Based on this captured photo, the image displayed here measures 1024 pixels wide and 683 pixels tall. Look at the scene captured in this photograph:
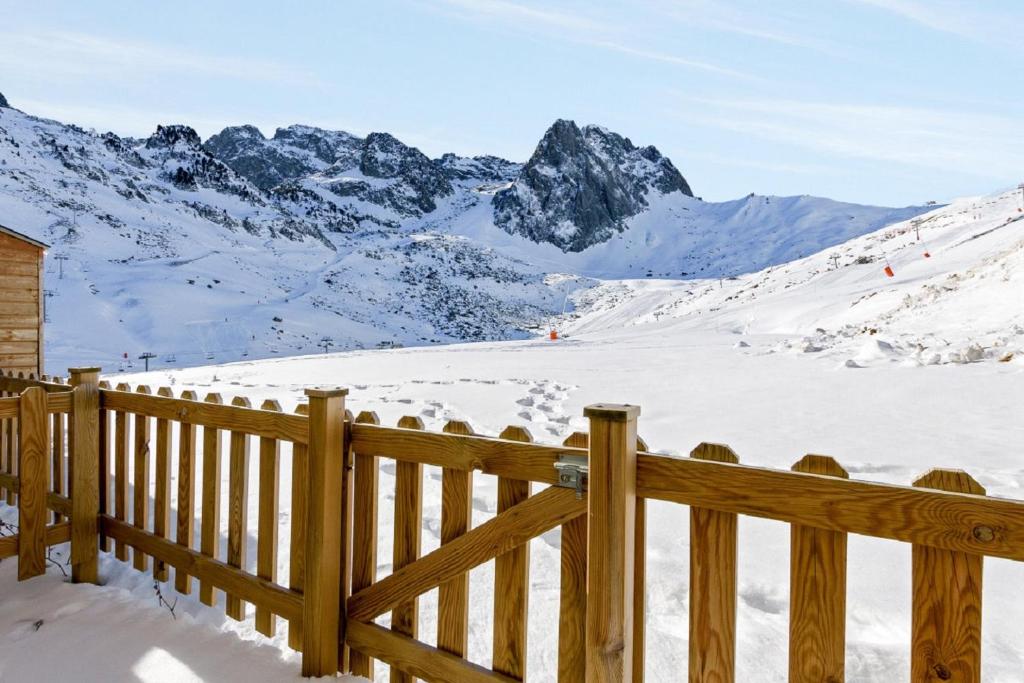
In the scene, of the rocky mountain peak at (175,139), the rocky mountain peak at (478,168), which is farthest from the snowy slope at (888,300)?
the rocky mountain peak at (478,168)

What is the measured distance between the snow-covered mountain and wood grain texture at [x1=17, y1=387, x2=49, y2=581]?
25933 millimetres

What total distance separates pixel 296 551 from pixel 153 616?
1002 millimetres

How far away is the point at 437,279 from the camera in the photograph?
199 feet

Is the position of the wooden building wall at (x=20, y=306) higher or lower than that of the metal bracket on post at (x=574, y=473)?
higher

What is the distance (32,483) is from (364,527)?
95.1 inches

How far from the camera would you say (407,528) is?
2461mm

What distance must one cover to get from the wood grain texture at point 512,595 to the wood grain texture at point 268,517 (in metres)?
1.27

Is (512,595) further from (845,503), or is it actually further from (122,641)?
(122,641)

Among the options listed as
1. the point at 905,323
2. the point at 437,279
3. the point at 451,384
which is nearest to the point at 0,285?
Answer: the point at 451,384

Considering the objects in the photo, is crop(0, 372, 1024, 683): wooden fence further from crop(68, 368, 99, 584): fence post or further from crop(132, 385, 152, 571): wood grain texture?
crop(68, 368, 99, 584): fence post

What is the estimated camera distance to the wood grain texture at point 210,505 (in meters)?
3.12

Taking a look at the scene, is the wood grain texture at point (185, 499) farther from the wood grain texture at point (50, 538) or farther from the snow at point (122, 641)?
the wood grain texture at point (50, 538)

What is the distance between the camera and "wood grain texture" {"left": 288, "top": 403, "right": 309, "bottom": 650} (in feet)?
8.94

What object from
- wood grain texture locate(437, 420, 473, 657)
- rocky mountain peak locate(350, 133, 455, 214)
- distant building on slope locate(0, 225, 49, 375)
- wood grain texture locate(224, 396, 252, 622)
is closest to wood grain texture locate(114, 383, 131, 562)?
wood grain texture locate(224, 396, 252, 622)
